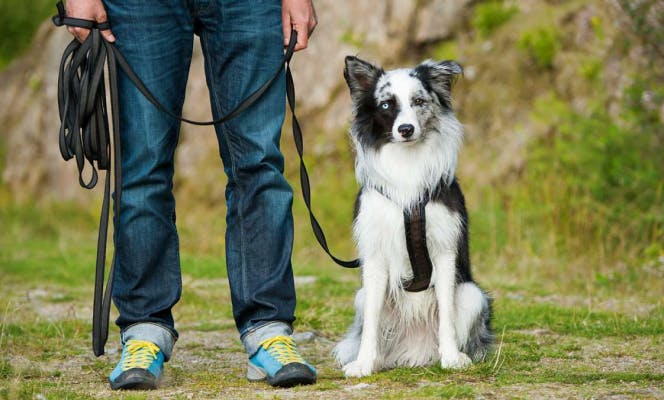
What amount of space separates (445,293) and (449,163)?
0.56 metres

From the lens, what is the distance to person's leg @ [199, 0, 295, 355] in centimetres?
352

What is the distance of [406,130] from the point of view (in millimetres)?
3828

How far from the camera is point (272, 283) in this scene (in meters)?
3.57

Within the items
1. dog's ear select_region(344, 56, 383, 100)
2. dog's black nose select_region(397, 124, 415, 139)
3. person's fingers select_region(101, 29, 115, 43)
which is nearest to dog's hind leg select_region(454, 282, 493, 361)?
dog's black nose select_region(397, 124, 415, 139)

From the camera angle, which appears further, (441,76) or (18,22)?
(18,22)

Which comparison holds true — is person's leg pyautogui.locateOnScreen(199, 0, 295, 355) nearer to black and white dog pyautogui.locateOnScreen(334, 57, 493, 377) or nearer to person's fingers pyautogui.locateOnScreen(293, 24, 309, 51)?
person's fingers pyautogui.locateOnScreen(293, 24, 309, 51)

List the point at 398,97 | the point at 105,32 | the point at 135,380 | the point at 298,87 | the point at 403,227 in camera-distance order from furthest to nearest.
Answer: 1. the point at 298,87
2. the point at 398,97
3. the point at 403,227
4. the point at 105,32
5. the point at 135,380

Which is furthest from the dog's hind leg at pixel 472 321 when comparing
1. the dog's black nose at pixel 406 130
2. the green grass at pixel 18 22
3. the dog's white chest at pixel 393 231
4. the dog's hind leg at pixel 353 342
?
the green grass at pixel 18 22

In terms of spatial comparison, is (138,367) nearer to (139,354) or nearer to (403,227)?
(139,354)

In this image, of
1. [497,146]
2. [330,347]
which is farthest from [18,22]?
[330,347]

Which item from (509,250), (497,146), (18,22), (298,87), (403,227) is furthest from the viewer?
(18,22)

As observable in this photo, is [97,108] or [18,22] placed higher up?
[18,22]

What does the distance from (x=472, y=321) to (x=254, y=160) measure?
4.01ft

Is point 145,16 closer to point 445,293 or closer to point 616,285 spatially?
point 445,293
